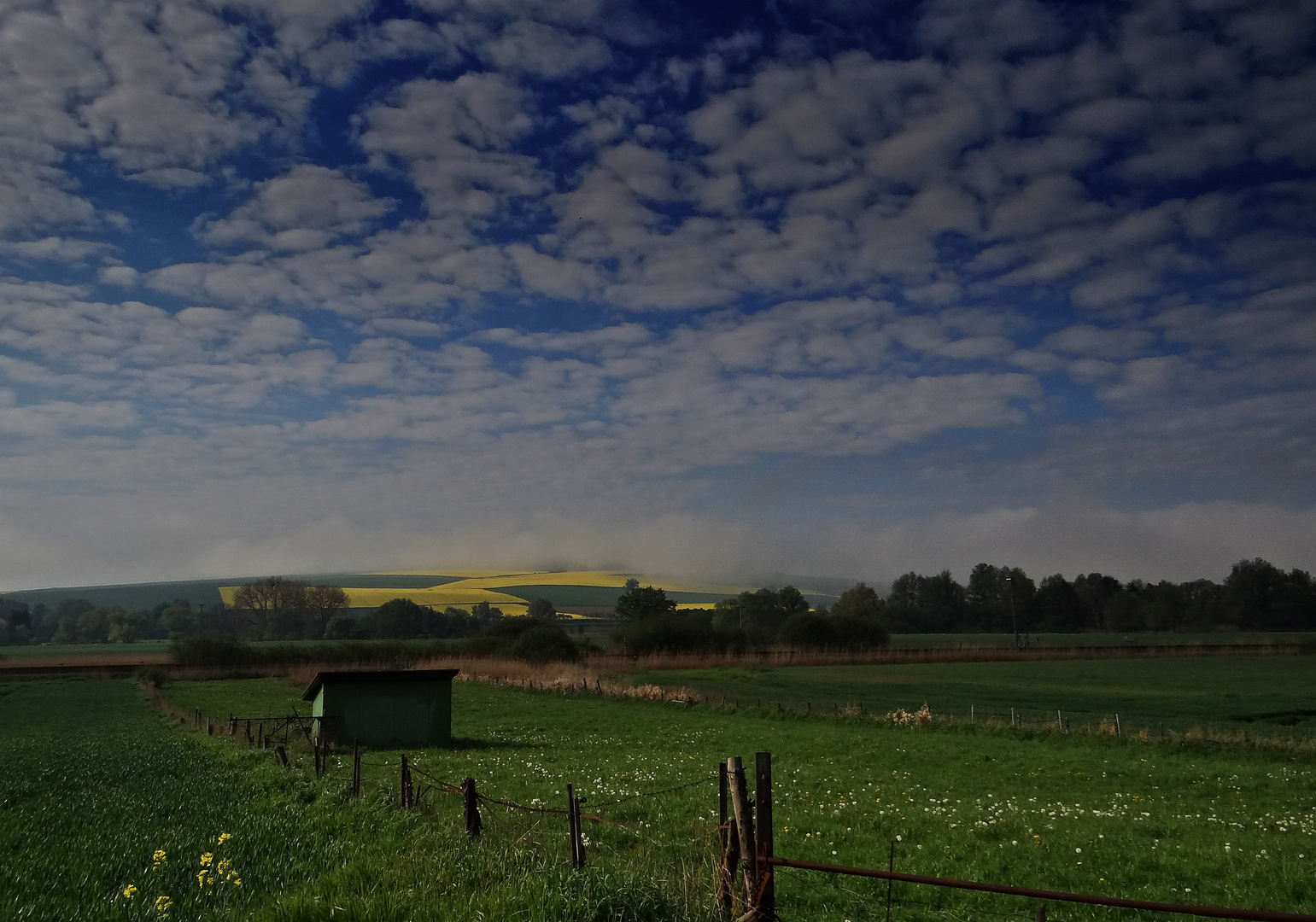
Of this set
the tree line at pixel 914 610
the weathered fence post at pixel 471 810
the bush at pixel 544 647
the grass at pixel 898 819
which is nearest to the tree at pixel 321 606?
the tree line at pixel 914 610

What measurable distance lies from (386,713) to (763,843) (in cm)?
3165

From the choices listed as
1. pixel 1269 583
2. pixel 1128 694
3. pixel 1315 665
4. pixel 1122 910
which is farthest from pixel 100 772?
pixel 1269 583

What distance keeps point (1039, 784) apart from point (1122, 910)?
43.7 ft

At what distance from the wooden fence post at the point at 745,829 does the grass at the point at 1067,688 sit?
34.1 metres

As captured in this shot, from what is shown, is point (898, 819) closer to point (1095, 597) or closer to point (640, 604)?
point (640, 604)

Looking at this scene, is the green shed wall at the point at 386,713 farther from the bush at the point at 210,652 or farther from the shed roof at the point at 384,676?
the bush at the point at 210,652

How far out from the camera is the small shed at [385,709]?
1428 inches

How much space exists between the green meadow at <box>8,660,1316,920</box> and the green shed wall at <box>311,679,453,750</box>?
2.11m

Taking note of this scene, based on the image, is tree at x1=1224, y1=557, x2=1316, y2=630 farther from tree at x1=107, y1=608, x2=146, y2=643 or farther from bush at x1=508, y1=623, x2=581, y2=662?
tree at x1=107, y1=608, x2=146, y2=643

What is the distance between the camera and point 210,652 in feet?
323

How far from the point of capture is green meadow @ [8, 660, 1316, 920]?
10172 mm

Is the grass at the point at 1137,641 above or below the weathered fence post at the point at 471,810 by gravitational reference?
below

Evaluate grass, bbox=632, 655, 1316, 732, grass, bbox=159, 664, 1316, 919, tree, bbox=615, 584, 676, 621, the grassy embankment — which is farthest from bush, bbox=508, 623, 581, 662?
the grassy embankment

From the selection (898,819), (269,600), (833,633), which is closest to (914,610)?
(833,633)
